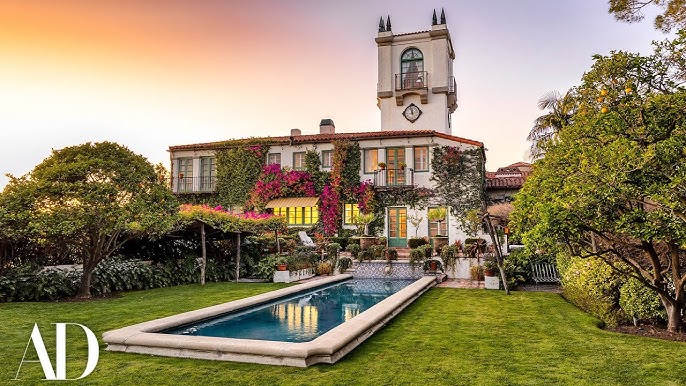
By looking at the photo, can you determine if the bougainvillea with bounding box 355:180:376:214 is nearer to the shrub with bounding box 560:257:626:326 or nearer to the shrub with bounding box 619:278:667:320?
the shrub with bounding box 560:257:626:326

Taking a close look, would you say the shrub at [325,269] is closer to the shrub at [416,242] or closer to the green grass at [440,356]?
the shrub at [416,242]

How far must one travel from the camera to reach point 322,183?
1156 inches

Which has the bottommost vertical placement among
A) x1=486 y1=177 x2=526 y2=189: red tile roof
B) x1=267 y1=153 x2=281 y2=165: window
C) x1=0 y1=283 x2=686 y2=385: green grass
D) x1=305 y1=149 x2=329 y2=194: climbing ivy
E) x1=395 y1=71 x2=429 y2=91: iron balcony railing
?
x1=0 y1=283 x2=686 y2=385: green grass

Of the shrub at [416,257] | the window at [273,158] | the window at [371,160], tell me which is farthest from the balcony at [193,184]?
the shrub at [416,257]

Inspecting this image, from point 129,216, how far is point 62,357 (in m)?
7.10

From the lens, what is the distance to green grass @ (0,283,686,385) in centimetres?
598

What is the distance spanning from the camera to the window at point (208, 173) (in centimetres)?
3184

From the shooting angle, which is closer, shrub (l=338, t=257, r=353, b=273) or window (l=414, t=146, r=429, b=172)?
shrub (l=338, t=257, r=353, b=273)

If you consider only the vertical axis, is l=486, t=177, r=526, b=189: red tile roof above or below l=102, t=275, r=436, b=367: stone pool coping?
above

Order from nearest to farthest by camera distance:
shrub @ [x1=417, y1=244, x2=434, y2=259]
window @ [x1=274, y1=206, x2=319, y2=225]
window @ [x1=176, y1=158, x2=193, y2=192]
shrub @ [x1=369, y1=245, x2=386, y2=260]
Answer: shrub @ [x1=417, y1=244, x2=434, y2=259] → shrub @ [x1=369, y1=245, x2=386, y2=260] → window @ [x1=274, y1=206, x2=319, y2=225] → window @ [x1=176, y1=158, x2=193, y2=192]

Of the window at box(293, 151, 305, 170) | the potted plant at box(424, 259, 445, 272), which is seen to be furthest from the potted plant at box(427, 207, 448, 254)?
the window at box(293, 151, 305, 170)

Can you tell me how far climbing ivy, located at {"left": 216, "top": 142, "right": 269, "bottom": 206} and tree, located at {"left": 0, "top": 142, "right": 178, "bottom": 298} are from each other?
616 inches

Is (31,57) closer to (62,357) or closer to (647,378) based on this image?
(62,357)

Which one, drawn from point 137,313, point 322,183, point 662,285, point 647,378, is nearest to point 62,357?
point 137,313
